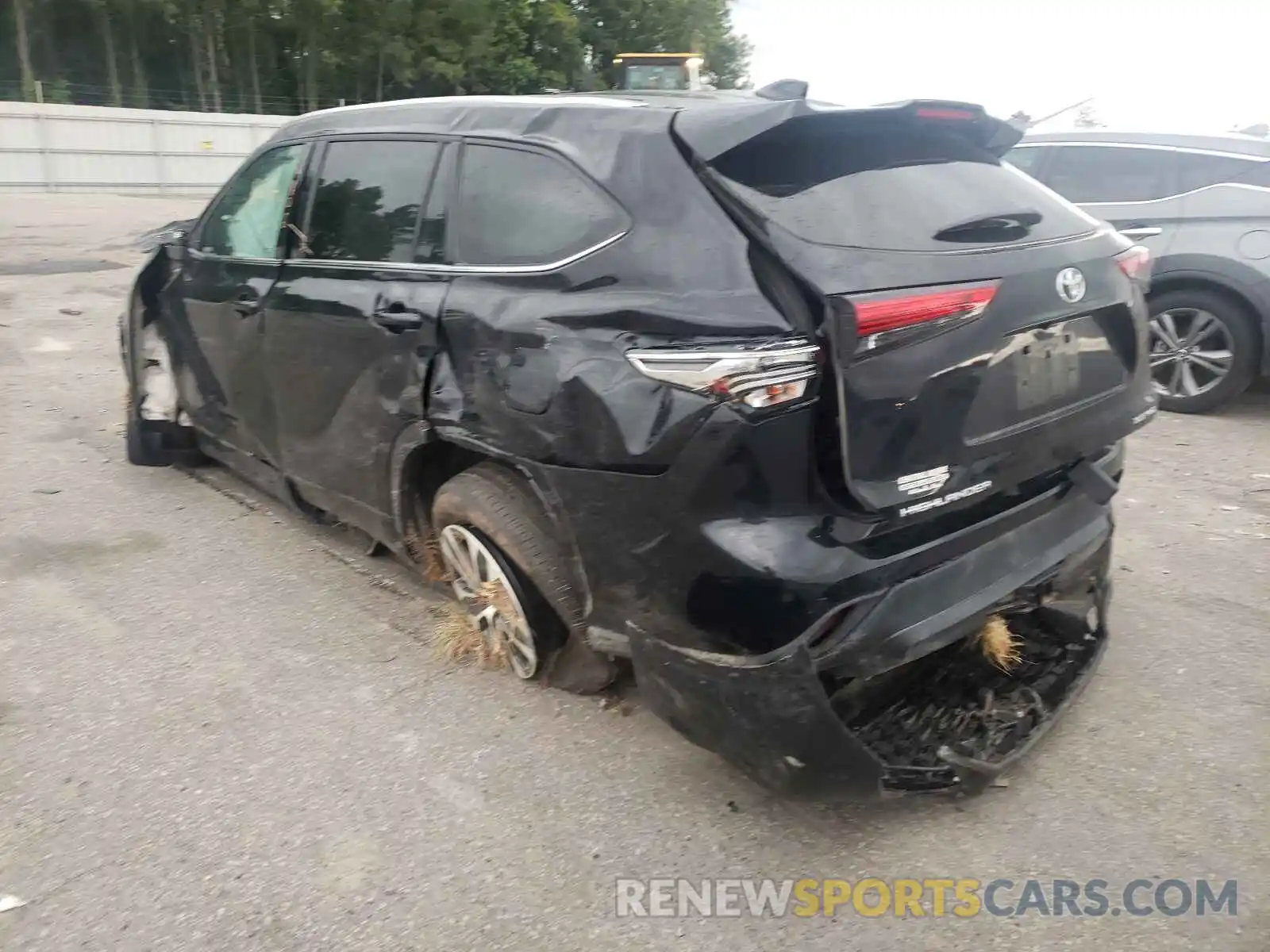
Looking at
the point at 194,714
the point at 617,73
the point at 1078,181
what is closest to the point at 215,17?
the point at 617,73

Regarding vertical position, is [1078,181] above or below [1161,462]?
above

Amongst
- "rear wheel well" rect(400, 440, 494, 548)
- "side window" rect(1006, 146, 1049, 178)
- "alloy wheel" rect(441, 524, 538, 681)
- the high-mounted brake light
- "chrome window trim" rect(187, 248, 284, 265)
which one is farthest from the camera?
"side window" rect(1006, 146, 1049, 178)

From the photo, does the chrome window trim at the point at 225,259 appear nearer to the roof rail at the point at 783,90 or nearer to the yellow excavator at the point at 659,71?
the roof rail at the point at 783,90

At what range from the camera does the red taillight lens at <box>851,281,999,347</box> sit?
2.31 m

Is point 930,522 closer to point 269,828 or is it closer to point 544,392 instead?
point 544,392

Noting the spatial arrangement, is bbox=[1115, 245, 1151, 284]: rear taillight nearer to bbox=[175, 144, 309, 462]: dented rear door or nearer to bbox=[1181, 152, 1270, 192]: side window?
bbox=[175, 144, 309, 462]: dented rear door

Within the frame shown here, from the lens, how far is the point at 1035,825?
264 centimetres

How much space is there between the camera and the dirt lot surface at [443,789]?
7.77 feet

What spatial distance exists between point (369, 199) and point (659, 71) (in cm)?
1570

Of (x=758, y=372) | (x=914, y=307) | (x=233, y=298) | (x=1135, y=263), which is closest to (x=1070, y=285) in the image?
(x=1135, y=263)

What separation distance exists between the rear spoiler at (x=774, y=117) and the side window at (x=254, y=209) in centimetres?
201

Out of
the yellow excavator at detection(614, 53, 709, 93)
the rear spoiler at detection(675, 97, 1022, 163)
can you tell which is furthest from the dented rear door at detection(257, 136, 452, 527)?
the yellow excavator at detection(614, 53, 709, 93)

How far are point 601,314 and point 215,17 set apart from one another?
43477mm

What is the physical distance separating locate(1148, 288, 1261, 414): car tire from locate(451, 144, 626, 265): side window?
4915 mm
